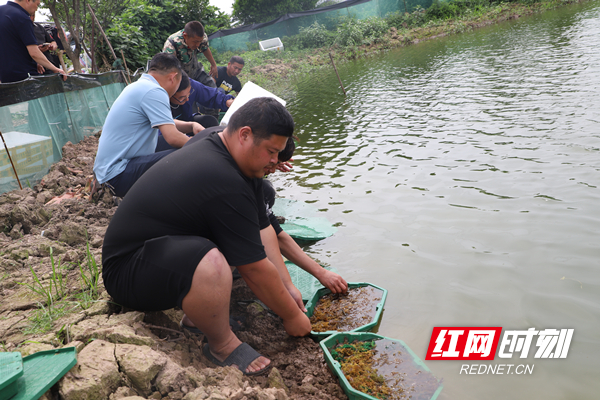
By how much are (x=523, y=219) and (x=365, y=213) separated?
1415 millimetres

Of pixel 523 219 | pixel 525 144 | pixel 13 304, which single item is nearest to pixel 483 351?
pixel 523 219

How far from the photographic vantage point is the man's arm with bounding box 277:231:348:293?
8.61 ft

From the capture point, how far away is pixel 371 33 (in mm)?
23328

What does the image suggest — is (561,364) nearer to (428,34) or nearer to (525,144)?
(525,144)

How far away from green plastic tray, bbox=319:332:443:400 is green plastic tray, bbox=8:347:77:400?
1.18m

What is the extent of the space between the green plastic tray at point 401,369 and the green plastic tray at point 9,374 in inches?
52.0

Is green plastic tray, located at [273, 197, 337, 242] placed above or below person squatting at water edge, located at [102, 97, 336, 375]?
below

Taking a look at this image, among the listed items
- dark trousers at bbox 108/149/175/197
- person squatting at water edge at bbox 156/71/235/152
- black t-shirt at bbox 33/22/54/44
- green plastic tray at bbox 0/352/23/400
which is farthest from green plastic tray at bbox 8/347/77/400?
black t-shirt at bbox 33/22/54/44

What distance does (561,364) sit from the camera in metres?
2.04

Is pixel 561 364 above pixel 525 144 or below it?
below

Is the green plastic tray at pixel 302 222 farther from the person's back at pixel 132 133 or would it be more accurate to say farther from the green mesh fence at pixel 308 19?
the green mesh fence at pixel 308 19

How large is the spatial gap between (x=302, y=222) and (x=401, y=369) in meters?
2.24

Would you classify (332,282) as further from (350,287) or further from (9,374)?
(9,374)

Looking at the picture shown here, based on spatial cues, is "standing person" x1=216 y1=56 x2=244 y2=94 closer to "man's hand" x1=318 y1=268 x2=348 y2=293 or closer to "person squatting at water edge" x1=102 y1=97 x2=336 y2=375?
"man's hand" x1=318 y1=268 x2=348 y2=293
